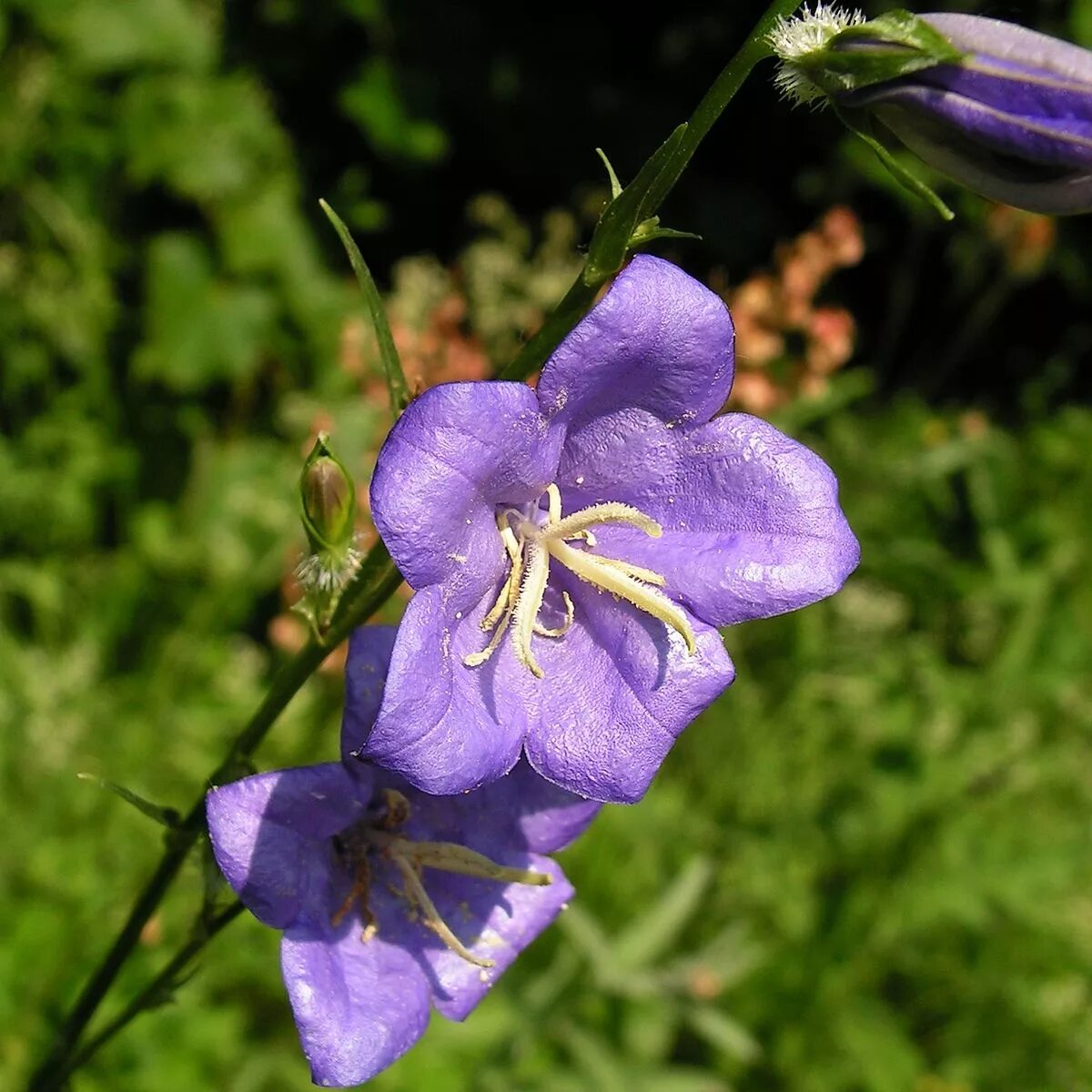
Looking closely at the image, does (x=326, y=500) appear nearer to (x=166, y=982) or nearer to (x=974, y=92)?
(x=166, y=982)

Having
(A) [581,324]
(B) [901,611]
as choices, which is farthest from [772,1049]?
(A) [581,324]

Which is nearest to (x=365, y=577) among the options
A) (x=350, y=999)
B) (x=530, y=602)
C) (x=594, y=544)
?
(x=530, y=602)

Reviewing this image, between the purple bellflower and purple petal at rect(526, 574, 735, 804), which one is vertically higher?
purple petal at rect(526, 574, 735, 804)

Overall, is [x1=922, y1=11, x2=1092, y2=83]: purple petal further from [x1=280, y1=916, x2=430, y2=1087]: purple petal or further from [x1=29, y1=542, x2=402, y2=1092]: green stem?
[x1=280, y1=916, x2=430, y2=1087]: purple petal

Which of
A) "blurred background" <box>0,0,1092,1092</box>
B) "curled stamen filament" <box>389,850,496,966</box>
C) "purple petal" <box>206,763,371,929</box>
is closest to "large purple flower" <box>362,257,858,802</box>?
"purple petal" <box>206,763,371,929</box>

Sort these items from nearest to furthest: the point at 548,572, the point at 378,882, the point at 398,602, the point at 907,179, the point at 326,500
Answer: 1. the point at 907,179
2. the point at 326,500
3. the point at 548,572
4. the point at 378,882
5. the point at 398,602
